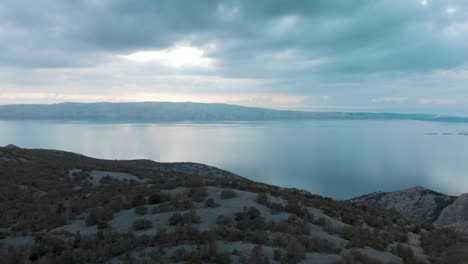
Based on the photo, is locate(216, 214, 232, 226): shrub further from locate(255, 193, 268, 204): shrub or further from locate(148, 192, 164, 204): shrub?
locate(148, 192, 164, 204): shrub

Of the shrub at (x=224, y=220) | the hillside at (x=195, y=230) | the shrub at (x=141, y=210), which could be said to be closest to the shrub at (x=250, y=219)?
the hillside at (x=195, y=230)

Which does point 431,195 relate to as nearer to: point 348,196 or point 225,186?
point 348,196

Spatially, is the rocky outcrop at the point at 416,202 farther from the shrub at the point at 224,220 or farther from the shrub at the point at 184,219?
the shrub at the point at 184,219

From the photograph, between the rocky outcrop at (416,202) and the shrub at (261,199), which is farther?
the rocky outcrop at (416,202)

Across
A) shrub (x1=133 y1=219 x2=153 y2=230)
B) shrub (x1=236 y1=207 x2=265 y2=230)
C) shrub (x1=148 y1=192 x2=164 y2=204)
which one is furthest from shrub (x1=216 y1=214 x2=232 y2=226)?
shrub (x1=148 y1=192 x2=164 y2=204)

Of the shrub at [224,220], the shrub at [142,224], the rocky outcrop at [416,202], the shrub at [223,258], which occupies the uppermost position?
the shrub at [223,258]
